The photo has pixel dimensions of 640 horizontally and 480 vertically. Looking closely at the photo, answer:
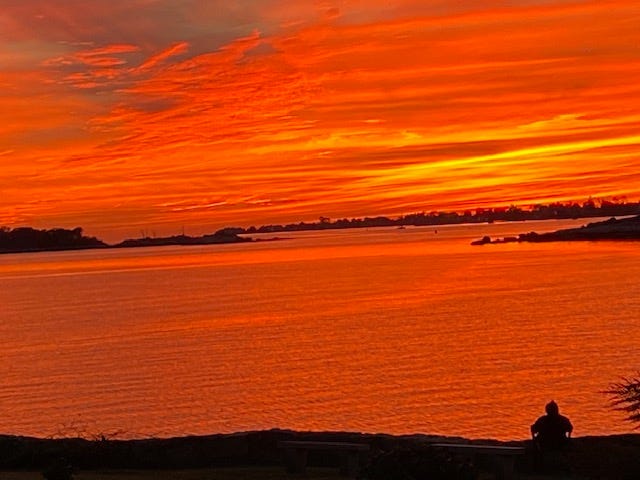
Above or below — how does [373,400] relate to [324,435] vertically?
below

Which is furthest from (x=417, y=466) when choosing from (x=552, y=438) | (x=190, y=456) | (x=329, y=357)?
(x=329, y=357)

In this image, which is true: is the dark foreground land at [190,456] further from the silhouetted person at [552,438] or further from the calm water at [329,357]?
the calm water at [329,357]

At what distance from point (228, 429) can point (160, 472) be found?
1730 cm

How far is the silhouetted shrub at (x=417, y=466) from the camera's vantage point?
37.3 ft

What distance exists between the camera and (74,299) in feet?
354

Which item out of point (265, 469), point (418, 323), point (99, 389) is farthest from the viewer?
point (418, 323)

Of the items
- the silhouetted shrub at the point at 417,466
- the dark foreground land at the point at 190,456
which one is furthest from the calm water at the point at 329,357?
the silhouetted shrub at the point at 417,466

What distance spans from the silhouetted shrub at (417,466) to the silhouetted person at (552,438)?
3.39m

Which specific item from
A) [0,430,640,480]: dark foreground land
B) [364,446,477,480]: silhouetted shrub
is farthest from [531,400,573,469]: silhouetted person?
[364,446,477,480]: silhouetted shrub

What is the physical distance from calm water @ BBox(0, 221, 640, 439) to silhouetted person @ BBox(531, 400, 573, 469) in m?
14.5

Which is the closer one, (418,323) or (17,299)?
(418,323)

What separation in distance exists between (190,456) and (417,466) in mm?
6194

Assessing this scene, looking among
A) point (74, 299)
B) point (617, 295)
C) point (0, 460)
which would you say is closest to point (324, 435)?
point (0, 460)

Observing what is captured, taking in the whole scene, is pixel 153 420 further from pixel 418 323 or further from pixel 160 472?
pixel 418 323
